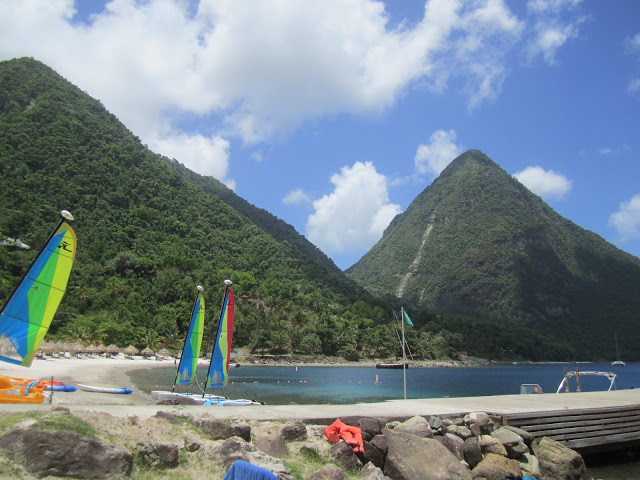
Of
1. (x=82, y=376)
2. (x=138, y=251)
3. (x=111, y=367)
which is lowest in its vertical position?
(x=111, y=367)

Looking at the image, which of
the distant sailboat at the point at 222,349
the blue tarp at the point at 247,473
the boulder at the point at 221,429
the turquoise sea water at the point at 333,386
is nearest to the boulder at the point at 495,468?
the boulder at the point at 221,429

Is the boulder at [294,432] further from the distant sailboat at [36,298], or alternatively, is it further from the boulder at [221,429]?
the distant sailboat at [36,298]

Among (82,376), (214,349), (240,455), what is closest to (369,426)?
(240,455)

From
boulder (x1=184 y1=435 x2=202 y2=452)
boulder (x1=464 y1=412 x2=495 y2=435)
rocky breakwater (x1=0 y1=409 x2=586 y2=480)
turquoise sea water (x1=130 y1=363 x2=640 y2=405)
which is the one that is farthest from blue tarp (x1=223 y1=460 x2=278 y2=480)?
turquoise sea water (x1=130 y1=363 x2=640 y2=405)

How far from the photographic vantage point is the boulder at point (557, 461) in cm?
1130

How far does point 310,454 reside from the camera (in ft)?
28.8

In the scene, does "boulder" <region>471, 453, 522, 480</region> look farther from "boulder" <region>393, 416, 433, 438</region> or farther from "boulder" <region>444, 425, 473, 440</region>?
"boulder" <region>393, 416, 433, 438</region>

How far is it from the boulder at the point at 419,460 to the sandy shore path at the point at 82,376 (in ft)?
26.3

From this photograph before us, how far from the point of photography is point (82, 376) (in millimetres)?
35531

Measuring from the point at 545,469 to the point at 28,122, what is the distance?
491 feet

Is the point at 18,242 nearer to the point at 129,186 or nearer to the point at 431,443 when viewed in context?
the point at 129,186

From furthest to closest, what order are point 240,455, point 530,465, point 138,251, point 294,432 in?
point 138,251
point 530,465
point 294,432
point 240,455

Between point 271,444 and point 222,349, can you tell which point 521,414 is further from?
point 222,349

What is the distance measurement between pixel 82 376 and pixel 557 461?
3574 centimetres
